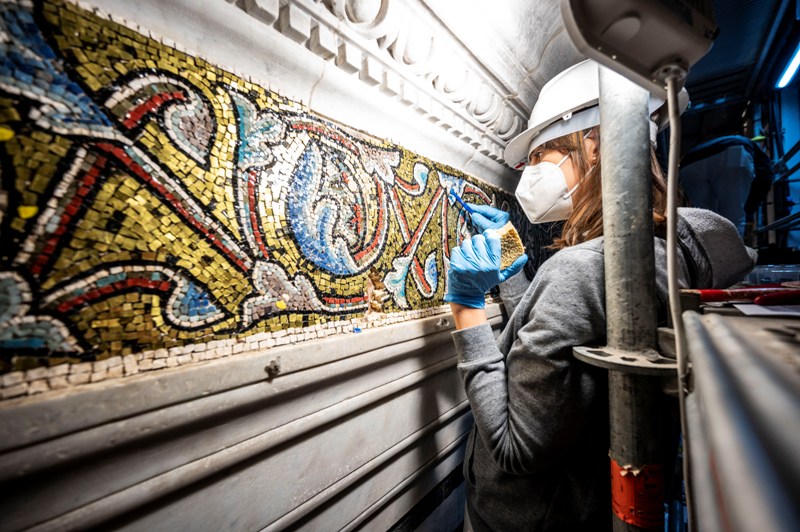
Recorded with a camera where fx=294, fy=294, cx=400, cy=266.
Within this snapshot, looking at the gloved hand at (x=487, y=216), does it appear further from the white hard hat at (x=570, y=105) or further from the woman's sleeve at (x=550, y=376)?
the woman's sleeve at (x=550, y=376)

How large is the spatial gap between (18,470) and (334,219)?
27.3 inches

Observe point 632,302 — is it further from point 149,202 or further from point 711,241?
point 149,202

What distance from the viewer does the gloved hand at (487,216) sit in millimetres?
1309

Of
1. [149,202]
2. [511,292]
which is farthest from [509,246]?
[149,202]

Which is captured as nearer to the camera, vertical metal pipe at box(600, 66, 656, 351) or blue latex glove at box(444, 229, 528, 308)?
vertical metal pipe at box(600, 66, 656, 351)

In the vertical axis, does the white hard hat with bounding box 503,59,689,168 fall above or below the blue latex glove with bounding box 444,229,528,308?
above

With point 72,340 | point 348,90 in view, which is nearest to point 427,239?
point 348,90

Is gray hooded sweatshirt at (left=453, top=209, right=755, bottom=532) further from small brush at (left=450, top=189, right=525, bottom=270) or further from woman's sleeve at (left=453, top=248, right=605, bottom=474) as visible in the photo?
small brush at (left=450, top=189, right=525, bottom=270)

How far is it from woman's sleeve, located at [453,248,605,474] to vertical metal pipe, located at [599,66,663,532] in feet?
0.23

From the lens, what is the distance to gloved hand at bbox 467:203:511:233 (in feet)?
4.29

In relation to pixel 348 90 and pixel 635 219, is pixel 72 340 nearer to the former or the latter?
pixel 348 90

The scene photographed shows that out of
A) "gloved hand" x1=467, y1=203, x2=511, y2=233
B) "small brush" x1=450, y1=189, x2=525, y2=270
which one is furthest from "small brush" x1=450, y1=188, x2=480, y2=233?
"small brush" x1=450, y1=189, x2=525, y2=270

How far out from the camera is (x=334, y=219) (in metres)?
0.84

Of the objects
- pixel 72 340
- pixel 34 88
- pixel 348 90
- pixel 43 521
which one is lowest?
pixel 43 521
